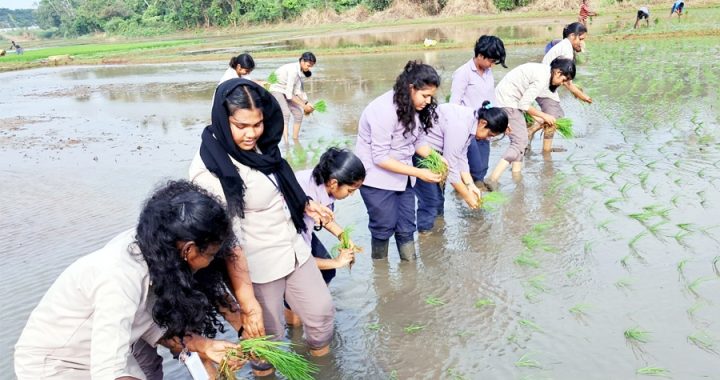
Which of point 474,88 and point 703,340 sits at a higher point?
point 474,88

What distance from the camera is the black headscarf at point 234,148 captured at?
219 centimetres

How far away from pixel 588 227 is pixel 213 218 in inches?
135

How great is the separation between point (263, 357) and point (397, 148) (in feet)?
5.40

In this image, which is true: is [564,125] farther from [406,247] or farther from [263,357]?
[263,357]

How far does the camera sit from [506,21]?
2500cm

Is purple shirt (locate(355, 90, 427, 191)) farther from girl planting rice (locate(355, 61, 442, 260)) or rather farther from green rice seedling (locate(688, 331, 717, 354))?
green rice seedling (locate(688, 331, 717, 354))

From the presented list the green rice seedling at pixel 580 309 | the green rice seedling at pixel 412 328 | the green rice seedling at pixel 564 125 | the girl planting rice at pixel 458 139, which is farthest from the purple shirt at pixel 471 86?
the green rice seedling at pixel 412 328

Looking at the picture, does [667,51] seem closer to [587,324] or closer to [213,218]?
[587,324]

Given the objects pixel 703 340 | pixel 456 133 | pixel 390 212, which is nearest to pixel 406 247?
pixel 390 212

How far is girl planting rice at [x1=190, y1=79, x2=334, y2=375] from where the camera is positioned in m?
2.20

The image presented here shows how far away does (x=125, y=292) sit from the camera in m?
1.68

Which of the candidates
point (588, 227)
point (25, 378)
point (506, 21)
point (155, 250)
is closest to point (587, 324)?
point (588, 227)

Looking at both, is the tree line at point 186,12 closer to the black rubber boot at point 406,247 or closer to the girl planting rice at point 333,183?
the black rubber boot at point 406,247

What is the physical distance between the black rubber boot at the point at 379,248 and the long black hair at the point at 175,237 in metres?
2.09
